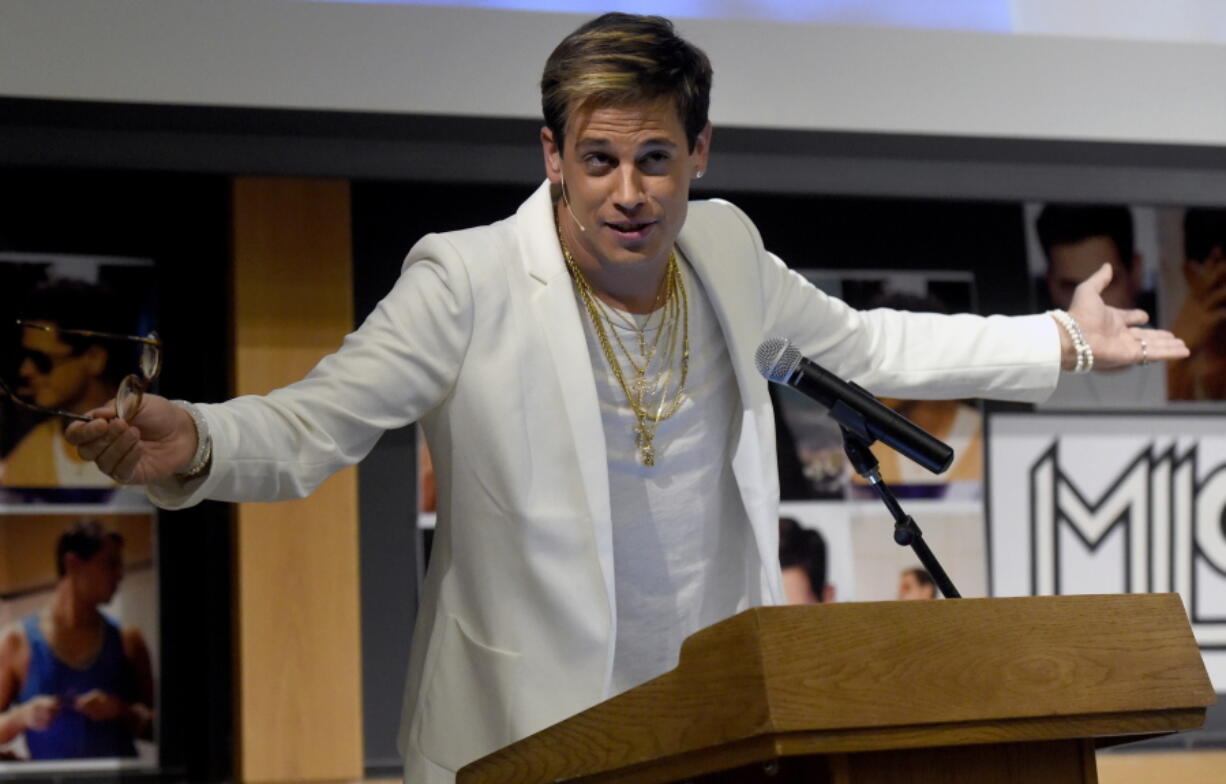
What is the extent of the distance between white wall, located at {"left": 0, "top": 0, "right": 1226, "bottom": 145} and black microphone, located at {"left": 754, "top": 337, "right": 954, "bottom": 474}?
1.78 m

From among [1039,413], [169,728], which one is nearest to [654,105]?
[169,728]

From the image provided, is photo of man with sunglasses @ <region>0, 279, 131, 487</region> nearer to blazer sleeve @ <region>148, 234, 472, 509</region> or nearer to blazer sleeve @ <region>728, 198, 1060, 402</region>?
blazer sleeve @ <region>148, 234, 472, 509</region>

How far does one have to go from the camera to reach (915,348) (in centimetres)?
237

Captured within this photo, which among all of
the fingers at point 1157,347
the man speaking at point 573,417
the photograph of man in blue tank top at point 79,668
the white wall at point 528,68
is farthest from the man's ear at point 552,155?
the photograph of man in blue tank top at point 79,668

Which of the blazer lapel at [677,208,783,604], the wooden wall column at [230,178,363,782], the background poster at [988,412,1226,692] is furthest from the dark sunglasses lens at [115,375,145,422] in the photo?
the background poster at [988,412,1226,692]

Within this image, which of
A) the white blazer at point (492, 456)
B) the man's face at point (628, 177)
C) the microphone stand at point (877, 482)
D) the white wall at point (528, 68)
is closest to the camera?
the microphone stand at point (877, 482)

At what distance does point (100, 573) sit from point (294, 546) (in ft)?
1.49

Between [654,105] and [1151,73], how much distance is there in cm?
209

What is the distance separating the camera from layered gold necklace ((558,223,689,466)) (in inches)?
84.6

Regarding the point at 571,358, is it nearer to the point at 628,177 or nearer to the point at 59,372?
the point at 628,177

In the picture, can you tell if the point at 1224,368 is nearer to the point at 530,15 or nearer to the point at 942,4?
the point at 942,4

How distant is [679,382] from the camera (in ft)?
7.16

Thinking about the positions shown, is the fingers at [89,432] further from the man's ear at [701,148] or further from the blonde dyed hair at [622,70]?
the man's ear at [701,148]

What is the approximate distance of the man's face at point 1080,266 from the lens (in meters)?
4.46
